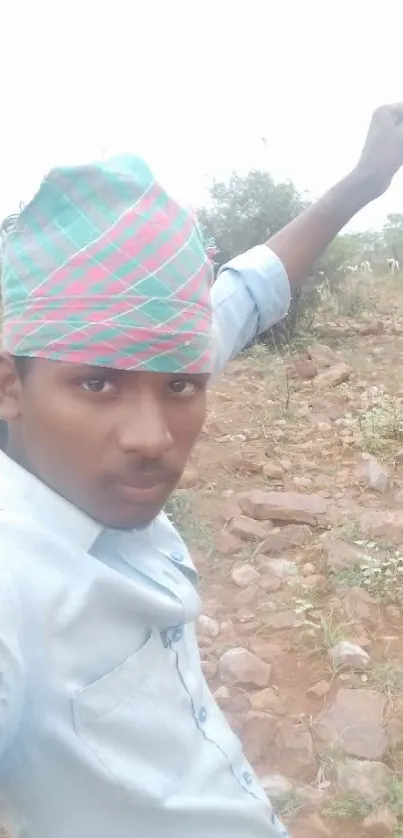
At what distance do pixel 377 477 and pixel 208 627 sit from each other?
3.70 ft

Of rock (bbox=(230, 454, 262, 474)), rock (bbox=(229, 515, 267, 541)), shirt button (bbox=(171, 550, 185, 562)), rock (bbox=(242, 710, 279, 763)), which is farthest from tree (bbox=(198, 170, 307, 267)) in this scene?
shirt button (bbox=(171, 550, 185, 562))

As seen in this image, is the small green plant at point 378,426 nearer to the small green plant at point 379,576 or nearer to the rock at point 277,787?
the small green plant at point 379,576

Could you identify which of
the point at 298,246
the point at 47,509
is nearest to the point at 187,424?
the point at 47,509

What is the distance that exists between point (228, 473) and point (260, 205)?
8.40ft

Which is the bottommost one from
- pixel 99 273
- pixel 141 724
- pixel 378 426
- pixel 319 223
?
pixel 378 426

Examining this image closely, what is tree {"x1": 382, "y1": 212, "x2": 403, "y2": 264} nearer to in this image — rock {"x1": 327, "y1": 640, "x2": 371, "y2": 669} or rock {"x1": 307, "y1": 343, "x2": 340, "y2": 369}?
rock {"x1": 307, "y1": 343, "x2": 340, "y2": 369}

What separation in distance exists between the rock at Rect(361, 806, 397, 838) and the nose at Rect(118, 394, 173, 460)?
46.3 inches

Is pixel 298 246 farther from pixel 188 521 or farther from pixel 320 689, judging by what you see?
pixel 188 521

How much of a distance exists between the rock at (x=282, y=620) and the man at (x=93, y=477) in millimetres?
1304

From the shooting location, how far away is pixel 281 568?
2.75 m

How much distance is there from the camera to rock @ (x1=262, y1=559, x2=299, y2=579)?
8.90 feet

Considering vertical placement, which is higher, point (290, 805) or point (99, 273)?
point (99, 273)

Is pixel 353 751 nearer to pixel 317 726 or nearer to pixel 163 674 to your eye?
pixel 317 726

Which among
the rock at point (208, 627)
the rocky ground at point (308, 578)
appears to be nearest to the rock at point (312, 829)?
the rocky ground at point (308, 578)
